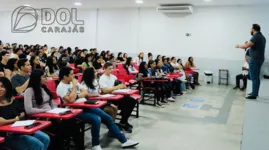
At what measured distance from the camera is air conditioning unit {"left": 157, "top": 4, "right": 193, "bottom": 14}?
34.2ft

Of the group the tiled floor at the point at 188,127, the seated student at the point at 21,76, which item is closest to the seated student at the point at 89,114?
the tiled floor at the point at 188,127

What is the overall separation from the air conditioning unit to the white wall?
47cm

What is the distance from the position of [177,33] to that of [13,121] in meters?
9.59

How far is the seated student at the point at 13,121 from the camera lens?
2590 millimetres

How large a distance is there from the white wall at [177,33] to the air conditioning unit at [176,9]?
47 centimetres

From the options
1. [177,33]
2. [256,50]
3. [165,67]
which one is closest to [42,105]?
[256,50]

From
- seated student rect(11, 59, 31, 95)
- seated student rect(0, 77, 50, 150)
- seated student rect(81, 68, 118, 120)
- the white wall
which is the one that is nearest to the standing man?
seated student rect(81, 68, 118, 120)

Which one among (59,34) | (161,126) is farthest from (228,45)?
(59,34)

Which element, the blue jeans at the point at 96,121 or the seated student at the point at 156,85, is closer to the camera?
the blue jeans at the point at 96,121

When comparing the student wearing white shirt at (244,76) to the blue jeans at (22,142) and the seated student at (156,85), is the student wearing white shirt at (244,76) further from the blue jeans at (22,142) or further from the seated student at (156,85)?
the blue jeans at (22,142)

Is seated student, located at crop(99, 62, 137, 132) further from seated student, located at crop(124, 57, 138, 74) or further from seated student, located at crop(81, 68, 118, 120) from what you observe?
seated student, located at crop(124, 57, 138, 74)

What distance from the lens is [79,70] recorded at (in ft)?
25.0

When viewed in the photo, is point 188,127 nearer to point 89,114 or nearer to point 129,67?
point 89,114

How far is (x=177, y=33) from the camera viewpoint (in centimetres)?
1144
